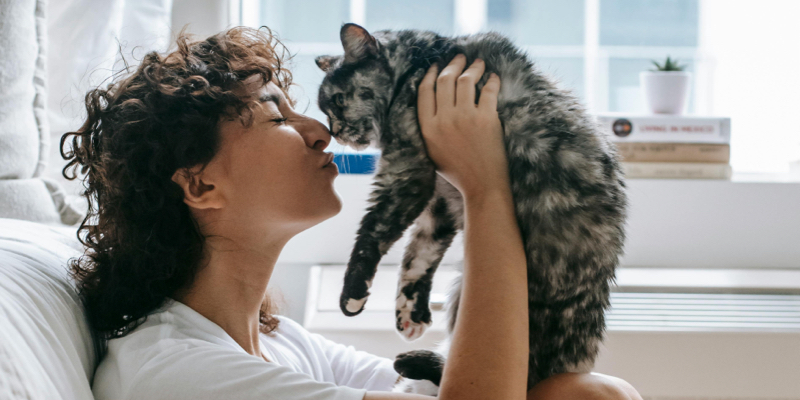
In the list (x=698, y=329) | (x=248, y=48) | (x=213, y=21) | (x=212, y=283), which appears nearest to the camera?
(x=212, y=283)

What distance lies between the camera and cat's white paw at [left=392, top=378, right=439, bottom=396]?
1.07 meters

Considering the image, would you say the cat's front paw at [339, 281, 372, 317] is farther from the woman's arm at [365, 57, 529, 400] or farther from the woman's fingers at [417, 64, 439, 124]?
the woman's fingers at [417, 64, 439, 124]

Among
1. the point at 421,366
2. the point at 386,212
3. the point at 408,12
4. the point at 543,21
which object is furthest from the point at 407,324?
the point at 543,21

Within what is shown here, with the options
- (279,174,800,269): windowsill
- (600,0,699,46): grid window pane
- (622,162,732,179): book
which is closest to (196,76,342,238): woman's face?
(279,174,800,269): windowsill

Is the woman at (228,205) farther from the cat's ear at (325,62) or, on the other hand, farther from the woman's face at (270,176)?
the cat's ear at (325,62)

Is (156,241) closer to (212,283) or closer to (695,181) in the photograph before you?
(212,283)

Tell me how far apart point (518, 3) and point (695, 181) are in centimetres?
109

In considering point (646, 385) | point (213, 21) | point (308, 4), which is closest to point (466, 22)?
point (308, 4)

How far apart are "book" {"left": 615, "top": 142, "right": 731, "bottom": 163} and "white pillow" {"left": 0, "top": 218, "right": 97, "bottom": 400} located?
5.71 ft

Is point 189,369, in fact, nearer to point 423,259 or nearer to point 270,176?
point 270,176

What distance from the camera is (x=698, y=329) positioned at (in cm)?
170

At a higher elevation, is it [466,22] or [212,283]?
[466,22]

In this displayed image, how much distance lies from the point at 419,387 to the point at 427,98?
1.84 ft

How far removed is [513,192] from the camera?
1079mm
